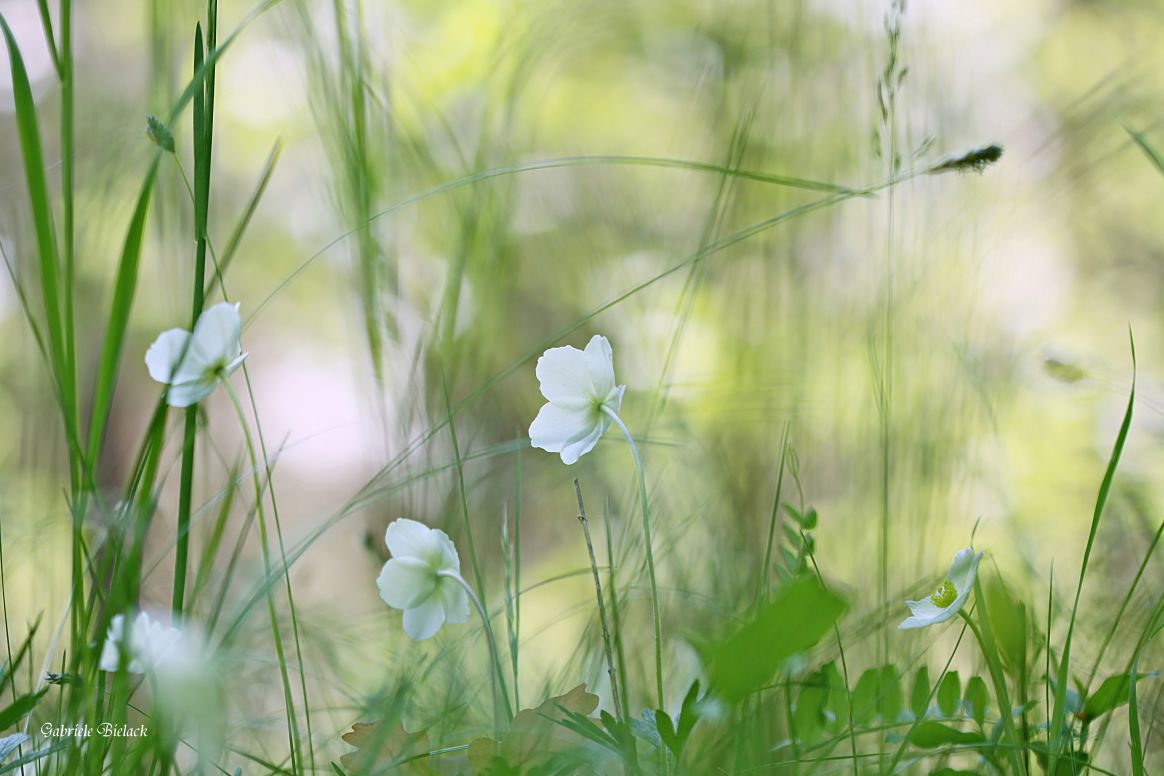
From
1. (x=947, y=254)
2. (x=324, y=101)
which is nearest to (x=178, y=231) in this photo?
(x=324, y=101)

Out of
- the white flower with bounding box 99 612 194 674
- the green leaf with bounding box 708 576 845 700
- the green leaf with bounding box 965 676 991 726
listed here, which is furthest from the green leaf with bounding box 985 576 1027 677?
the white flower with bounding box 99 612 194 674

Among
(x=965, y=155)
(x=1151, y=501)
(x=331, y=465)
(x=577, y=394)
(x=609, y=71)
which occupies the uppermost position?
(x=609, y=71)

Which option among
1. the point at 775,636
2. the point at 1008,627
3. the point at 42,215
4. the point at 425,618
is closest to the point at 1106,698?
the point at 1008,627

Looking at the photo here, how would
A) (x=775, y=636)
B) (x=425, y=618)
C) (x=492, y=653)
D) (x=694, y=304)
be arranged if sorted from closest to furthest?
(x=775, y=636) → (x=492, y=653) → (x=425, y=618) → (x=694, y=304)

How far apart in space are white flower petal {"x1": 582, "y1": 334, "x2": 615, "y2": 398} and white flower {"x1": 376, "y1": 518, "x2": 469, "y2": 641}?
117 mm

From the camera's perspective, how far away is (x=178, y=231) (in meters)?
0.91

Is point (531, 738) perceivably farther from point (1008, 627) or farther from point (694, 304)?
point (694, 304)

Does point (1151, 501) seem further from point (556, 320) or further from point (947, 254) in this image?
point (556, 320)

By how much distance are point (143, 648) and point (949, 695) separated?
16.7 inches

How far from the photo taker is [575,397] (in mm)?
535

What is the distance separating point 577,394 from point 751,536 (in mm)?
471

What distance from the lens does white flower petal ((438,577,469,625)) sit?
55cm

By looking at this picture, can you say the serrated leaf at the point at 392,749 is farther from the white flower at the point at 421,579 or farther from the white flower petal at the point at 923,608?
the white flower petal at the point at 923,608

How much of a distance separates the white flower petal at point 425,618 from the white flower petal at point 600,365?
0.50ft
